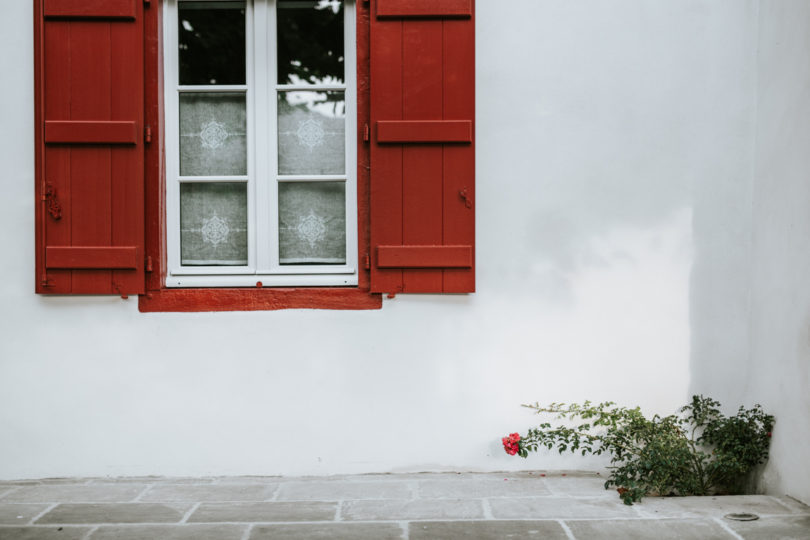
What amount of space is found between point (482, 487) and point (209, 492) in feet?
4.32

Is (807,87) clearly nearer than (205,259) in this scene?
Yes

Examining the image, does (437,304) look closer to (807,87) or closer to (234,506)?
(234,506)

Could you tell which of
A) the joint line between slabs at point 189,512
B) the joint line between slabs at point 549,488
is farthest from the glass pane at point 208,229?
the joint line between slabs at point 549,488

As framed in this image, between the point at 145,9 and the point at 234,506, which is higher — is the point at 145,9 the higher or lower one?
the higher one

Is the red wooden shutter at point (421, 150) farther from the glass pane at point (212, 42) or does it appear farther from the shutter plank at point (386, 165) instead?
the glass pane at point (212, 42)

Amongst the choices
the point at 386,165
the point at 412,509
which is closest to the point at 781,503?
the point at 412,509

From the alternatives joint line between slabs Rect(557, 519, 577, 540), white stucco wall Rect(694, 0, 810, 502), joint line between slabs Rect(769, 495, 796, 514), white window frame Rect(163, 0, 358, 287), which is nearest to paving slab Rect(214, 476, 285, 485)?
white window frame Rect(163, 0, 358, 287)

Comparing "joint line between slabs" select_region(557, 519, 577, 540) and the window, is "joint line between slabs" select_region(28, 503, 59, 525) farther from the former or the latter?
"joint line between slabs" select_region(557, 519, 577, 540)

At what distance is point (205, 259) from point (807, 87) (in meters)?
3.05

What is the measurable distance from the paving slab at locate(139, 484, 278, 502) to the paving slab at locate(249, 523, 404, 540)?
0.43 metres

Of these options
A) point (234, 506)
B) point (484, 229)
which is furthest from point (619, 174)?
point (234, 506)

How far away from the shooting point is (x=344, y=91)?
3848mm

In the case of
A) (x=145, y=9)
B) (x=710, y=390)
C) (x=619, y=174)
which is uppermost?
(x=145, y=9)

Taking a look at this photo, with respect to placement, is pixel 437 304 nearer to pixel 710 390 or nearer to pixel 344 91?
pixel 344 91
